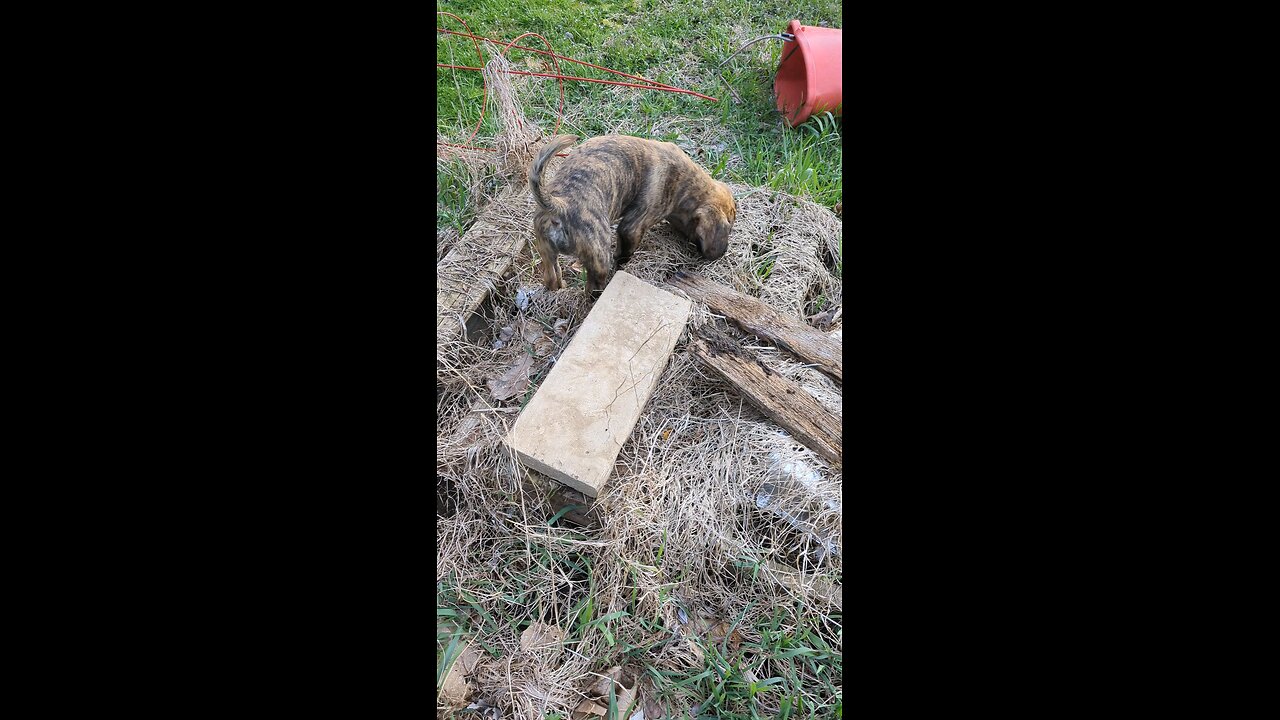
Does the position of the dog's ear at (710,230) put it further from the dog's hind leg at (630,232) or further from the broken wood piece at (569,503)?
the broken wood piece at (569,503)

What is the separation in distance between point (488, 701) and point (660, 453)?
3.69 ft

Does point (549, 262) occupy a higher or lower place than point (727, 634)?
higher

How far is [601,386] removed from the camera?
262 cm

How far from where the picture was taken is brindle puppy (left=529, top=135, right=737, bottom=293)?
8.95 ft

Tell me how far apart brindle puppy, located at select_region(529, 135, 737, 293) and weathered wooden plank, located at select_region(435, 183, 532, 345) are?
1.22 ft

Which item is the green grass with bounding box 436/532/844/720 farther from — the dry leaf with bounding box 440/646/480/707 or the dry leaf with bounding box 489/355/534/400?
the dry leaf with bounding box 489/355/534/400

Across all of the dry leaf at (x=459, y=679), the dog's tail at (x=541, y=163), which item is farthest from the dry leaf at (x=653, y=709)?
the dog's tail at (x=541, y=163)

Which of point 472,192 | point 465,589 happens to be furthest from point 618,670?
point 472,192

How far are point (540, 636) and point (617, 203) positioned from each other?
6.35 ft

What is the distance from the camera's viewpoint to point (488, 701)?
2111 mm

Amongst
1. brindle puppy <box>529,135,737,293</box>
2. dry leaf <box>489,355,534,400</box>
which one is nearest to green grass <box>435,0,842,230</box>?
brindle puppy <box>529,135,737,293</box>

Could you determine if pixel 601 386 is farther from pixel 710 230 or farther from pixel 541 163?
pixel 710 230

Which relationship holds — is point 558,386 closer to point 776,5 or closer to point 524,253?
point 524,253

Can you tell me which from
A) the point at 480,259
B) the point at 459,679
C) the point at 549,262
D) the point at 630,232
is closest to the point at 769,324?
the point at 630,232
